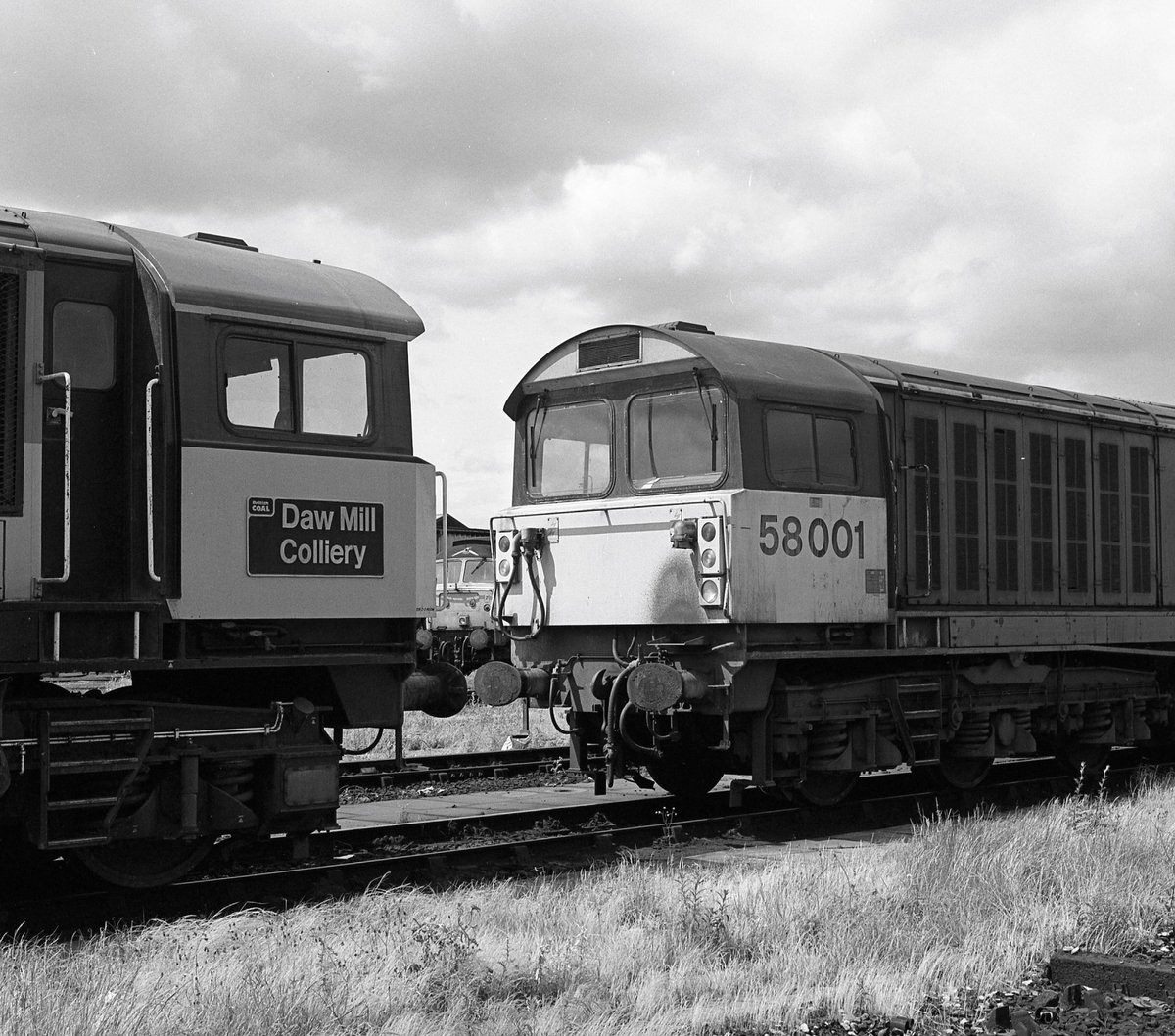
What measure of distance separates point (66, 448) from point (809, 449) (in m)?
5.96

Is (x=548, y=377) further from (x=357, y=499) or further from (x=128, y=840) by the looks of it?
(x=128, y=840)

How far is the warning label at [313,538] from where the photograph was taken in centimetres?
784

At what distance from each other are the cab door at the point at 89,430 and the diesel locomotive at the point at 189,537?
1 centimetres

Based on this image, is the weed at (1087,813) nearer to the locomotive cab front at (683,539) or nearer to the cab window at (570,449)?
the locomotive cab front at (683,539)

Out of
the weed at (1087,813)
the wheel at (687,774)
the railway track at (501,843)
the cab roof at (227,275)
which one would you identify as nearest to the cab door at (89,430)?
the cab roof at (227,275)

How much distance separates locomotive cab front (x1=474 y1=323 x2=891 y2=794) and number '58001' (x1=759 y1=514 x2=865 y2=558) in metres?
0.02

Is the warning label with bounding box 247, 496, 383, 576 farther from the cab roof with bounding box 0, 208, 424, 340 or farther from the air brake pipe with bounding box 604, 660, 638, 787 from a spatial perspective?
the air brake pipe with bounding box 604, 660, 638, 787

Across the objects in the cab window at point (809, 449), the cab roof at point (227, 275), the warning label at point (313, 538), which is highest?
the cab roof at point (227, 275)

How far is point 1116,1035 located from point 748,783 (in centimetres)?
618

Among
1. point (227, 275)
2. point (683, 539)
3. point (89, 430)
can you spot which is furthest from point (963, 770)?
point (89, 430)

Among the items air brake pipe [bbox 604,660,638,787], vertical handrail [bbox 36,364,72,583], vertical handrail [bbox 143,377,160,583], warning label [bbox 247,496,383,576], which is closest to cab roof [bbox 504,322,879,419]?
air brake pipe [bbox 604,660,638,787]

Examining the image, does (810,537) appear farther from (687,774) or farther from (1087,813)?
(1087,813)

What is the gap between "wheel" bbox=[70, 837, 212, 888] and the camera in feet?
24.9

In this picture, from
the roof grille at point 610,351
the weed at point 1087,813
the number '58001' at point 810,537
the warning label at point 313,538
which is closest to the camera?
the warning label at point 313,538
